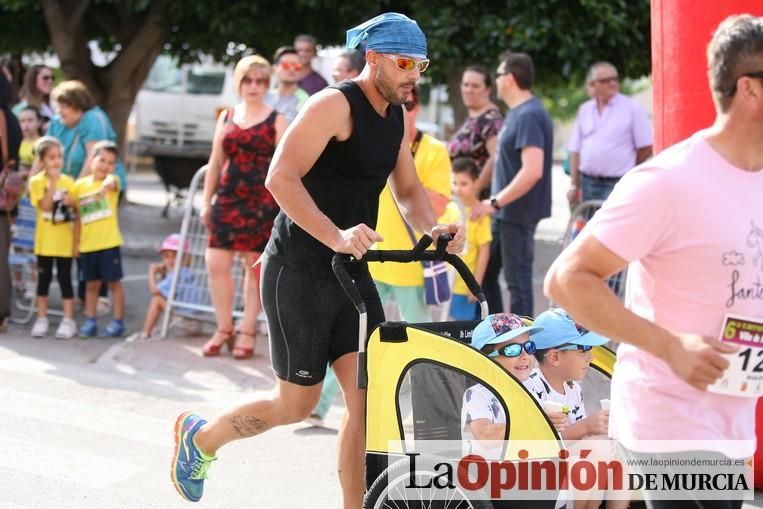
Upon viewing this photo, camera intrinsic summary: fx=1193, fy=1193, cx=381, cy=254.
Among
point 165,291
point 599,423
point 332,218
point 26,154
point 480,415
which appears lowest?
point 165,291

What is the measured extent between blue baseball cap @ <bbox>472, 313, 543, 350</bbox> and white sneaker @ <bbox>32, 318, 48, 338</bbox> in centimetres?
550

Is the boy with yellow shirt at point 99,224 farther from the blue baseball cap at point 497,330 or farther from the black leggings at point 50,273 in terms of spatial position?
the blue baseball cap at point 497,330

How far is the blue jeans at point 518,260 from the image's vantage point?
7.66 metres

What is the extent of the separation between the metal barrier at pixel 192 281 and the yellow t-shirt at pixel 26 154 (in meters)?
1.93

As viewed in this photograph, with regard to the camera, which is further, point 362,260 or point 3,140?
point 3,140

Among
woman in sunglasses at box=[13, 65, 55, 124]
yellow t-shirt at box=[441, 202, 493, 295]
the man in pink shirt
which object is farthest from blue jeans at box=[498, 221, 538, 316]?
woman in sunglasses at box=[13, 65, 55, 124]

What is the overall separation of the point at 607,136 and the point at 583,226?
1466 mm

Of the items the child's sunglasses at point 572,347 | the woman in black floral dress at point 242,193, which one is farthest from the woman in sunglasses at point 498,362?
the woman in black floral dress at point 242,193

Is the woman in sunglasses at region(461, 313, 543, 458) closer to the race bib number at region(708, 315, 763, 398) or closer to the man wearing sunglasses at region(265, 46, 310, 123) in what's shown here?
the race bib number at region(708, 315, 763, 398)

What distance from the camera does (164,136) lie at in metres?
23.0

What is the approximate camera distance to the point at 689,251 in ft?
9.20

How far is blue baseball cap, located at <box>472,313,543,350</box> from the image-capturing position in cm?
402

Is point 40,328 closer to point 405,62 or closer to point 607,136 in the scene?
point 607,136

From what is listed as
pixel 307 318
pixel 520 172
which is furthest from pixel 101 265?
pixel 307 318
